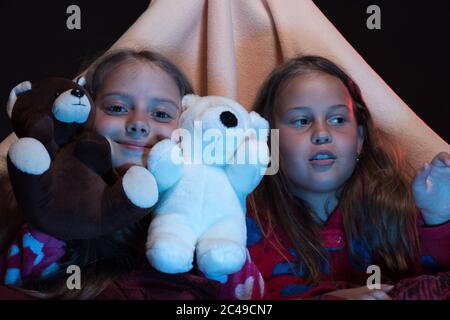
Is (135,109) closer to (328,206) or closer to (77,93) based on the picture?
(77,93)

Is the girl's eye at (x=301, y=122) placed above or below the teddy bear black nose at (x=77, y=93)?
below

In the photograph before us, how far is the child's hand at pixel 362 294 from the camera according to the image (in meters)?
0.73

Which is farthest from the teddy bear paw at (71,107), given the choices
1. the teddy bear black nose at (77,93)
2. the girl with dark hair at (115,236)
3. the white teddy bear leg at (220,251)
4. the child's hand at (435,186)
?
the child's hand at (435,186)

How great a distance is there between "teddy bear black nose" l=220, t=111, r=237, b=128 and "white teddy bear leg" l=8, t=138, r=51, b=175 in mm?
218

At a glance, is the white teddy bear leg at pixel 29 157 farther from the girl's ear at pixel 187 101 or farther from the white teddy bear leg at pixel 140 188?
the girl's ear at pixel 187 101

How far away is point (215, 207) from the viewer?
0.74 m

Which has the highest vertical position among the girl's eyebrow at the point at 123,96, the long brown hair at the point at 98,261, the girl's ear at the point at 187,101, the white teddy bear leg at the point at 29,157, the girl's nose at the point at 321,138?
the girl's eyebrow at the point at 123,96

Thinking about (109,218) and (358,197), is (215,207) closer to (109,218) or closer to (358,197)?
(109,218)

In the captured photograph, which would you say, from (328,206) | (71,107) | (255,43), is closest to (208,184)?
(71,107)

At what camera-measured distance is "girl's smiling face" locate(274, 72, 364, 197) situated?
0.91 metres

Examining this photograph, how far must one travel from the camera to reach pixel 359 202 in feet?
3.17

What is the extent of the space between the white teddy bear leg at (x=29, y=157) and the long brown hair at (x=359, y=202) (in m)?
0.41

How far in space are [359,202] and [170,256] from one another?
1.34ft

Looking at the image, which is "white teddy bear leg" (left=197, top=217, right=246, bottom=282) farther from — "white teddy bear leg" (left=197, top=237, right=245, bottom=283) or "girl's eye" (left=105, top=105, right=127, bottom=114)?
"girl's eye" (left=105, top=105, right=127, bottom=114)
